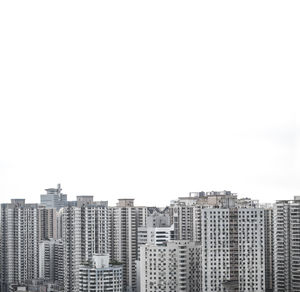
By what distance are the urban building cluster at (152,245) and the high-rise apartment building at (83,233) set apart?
1 cm

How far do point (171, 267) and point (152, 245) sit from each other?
1.00ft

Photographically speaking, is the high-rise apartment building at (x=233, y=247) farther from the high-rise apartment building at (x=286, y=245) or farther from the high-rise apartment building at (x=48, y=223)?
the high-rise apartment building at (x=48, y=223)

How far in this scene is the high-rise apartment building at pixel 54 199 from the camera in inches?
433

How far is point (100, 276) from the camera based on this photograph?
7.12 meters

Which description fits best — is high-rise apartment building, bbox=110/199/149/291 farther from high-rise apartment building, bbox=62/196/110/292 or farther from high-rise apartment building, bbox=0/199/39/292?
high-rise apartment building, bbox=0/199/39/292

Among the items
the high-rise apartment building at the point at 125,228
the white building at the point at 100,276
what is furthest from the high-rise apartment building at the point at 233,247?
the high-rise apartment building at the point at 125,228

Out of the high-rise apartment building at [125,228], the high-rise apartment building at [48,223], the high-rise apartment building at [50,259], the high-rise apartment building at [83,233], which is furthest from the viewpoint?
the high-rise apartment building at [48,223]

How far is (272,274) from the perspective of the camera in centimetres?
727

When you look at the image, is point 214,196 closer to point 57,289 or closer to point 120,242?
point 120,242

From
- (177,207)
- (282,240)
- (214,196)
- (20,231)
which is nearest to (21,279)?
(20,231)

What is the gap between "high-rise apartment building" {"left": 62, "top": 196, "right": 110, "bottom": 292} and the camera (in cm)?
889

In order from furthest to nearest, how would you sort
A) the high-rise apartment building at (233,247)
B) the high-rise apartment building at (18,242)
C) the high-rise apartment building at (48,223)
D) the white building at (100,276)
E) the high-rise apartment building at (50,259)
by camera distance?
the high-rise apartment building at (48,223) < the high-rise apartment building at (18,242) < the high-rise apartment building at (50,259) < the white building at (100,276) < the high-rise apartment building at (233,247)

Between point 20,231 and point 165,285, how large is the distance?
4180 millimetres

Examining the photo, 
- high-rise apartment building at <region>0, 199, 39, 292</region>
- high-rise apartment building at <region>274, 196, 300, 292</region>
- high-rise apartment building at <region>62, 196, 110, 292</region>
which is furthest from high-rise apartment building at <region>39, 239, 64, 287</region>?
high-rise apartment building at <region>274, 196, 300, 292</region>
